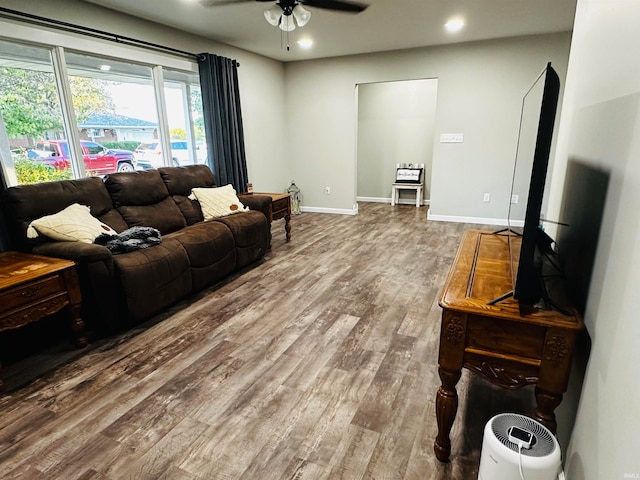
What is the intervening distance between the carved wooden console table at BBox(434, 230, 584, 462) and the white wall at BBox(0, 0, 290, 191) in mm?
3623

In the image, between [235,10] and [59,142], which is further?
[235,10]

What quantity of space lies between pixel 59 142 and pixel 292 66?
3.98 metres

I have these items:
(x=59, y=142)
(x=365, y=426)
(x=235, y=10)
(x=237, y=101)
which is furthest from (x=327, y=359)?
(x=237, y=101)

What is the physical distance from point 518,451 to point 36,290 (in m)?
2.46

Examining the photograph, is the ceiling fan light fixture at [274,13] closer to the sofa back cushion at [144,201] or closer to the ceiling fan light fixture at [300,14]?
the ceiling fan light fixture at [300,14]

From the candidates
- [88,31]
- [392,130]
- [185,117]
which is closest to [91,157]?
[88,31]

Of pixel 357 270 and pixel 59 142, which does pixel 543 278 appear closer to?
pixel 357 270

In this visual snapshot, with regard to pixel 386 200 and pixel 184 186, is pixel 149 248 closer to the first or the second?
pixel 184 186

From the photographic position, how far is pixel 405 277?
11.2 ft

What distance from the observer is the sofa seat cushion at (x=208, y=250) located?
3.01 metres

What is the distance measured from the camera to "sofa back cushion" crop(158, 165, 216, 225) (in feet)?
12.0

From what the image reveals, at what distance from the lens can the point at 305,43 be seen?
476 centimetres

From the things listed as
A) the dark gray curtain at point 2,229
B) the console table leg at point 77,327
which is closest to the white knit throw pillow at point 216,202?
the dark gray curtain at point 2,229

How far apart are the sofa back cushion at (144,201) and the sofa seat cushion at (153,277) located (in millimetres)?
507
